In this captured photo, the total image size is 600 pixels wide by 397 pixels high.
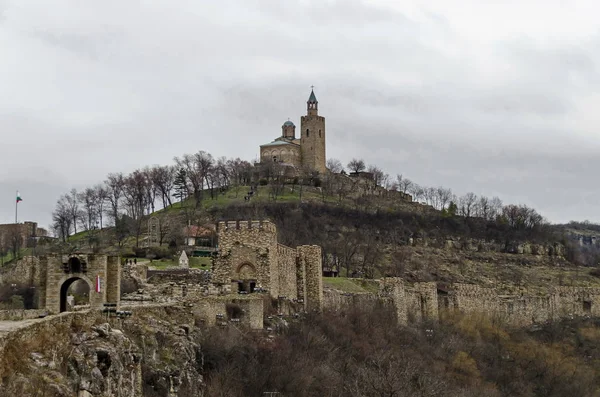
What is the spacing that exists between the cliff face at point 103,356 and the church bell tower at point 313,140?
10324cm

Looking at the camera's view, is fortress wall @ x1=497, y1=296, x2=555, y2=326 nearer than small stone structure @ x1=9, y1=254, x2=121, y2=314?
No

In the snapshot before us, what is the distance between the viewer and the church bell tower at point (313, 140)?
5290 inches

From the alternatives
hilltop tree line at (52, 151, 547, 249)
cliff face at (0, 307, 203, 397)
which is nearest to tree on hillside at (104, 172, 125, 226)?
hilltop tree line at (52, 151, 547, 249)

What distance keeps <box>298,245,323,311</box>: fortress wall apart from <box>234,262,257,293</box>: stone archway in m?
6.75

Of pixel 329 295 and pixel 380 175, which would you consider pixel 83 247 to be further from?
pixel 380 175

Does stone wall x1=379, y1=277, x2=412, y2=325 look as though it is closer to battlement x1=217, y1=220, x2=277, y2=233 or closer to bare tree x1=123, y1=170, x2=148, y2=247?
battlement x1=217, y1=220, x2=277, y2=233

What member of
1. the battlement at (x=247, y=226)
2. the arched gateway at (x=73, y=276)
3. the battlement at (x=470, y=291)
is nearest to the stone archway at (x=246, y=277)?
the battlement at (x=247, y=226)

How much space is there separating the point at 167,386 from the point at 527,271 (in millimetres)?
87541

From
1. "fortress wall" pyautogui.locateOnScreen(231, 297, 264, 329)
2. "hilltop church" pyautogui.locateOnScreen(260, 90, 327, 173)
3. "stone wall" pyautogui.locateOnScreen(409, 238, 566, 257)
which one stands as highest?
"hilltop church" pyautogui.locateOnScreen(260, 90, 327, 173)

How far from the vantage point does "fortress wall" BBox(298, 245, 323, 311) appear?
4666 centimetres

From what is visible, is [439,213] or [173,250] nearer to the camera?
[173,250]

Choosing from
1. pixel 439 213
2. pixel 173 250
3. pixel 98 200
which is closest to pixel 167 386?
pixel 173 250

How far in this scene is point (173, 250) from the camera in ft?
215

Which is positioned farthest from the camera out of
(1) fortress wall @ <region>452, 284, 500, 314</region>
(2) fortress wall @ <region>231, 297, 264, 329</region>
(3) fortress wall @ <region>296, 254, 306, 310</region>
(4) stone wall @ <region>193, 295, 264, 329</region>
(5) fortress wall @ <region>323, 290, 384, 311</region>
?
(1) fortress wall @ <region>452, 284, 500, 314</region>
